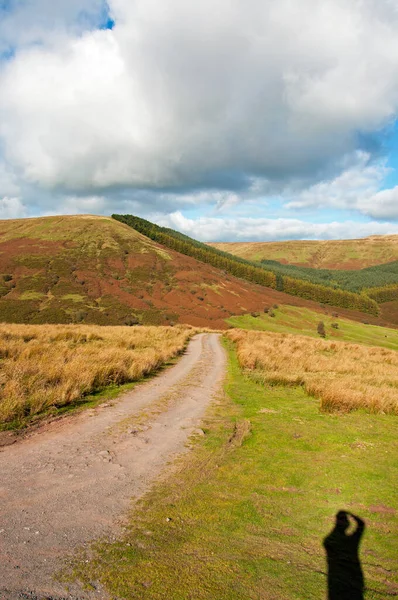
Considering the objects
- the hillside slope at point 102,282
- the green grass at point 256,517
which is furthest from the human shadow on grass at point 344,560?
the hillside slope at point 102,282

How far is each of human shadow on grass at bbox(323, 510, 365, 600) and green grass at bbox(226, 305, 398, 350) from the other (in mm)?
61128

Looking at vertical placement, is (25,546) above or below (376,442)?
above

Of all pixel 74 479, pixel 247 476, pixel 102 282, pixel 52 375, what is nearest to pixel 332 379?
pixel 247 476

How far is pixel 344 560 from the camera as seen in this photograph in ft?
12.8

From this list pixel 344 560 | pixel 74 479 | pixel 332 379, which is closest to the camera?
pixel 344 560

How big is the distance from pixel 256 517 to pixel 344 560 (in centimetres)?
123

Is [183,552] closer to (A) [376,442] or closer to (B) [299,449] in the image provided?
(B) [299,449]

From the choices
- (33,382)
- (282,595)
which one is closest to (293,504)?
(282,595)

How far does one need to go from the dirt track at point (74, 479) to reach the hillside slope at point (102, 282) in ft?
168

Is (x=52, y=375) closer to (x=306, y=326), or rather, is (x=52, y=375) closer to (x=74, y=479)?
(x=74, y=479)

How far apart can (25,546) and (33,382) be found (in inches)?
295

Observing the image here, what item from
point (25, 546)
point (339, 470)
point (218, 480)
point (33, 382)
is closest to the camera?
point (25, 546)

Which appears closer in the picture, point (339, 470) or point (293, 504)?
point (293, 504)

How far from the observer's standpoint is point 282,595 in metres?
3.24
